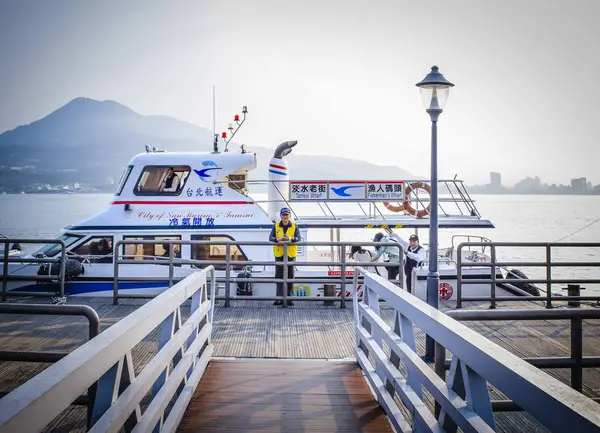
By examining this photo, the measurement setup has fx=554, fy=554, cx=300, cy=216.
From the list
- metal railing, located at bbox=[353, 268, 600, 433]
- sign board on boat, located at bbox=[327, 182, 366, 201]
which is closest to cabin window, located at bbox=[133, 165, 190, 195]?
sign board on boat, located at bbox=[327, 182, 366, 201]

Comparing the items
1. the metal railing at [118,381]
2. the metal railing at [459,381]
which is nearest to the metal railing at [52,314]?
the metal railing at [118,381]

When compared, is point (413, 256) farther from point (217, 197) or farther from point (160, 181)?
point (160, 181)

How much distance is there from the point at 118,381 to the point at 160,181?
35.4ft

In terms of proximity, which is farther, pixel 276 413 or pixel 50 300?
pixel 50 300

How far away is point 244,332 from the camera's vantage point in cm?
790

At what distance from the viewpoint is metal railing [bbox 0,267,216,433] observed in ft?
6.37

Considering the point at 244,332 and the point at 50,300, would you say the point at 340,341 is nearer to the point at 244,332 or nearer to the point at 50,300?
the point at 244,332

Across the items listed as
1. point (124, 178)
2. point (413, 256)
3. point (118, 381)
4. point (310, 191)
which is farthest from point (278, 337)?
point (124, 178)

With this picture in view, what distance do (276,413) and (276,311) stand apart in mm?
4946

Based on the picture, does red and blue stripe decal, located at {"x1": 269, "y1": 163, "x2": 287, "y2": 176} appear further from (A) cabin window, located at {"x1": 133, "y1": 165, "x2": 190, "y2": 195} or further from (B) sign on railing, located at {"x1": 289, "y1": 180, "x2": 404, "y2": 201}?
(A) cabin window, located at {"x1": 133, "y1": 165, "x2": 190, "y2": 195}

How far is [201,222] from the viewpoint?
505 inches

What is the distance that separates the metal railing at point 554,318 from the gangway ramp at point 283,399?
3.73 ft

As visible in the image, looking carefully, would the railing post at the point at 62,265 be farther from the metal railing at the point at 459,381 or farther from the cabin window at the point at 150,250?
the metal railing at the point at 459,381

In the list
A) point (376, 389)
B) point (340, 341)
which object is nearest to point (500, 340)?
point (340, 341)
